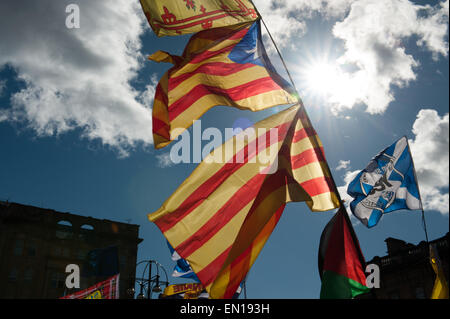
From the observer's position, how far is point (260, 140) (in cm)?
645

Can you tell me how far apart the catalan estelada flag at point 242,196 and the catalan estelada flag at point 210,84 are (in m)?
0.58

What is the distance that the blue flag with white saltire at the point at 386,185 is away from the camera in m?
11.1

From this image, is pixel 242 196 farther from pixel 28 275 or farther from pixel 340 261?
pixel 28 275

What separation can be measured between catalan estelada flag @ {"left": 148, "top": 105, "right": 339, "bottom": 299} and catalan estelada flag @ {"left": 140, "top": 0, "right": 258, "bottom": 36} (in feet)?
7.05

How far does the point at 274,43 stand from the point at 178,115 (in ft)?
6.69

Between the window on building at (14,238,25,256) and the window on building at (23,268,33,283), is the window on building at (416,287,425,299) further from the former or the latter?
the window on building at (14,238,25,256)

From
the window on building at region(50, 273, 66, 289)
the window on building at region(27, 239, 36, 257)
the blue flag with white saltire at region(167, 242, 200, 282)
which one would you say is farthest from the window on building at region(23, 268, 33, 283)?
the blue flag with white saltire at region(167, 242, 200, 282)

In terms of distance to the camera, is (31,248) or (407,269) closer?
(407,269)

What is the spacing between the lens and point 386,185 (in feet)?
37.5

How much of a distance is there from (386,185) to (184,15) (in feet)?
24.9

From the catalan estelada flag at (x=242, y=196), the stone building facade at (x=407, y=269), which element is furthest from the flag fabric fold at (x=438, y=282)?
the stone building facade at (x=407, y=269)

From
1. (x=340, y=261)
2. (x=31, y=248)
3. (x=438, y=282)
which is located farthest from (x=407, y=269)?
(x=31, y=248)

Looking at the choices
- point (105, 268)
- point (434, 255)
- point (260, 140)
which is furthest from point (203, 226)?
point (105, 268)
